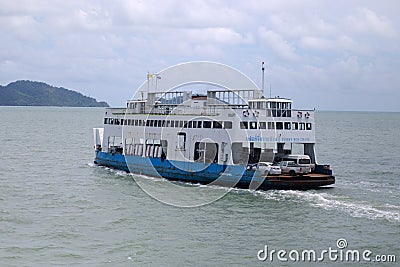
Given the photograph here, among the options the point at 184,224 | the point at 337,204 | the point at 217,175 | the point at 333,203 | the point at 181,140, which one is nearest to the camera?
the point at 184,224

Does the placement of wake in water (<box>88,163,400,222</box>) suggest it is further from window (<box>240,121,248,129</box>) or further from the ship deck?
window (<box>240,121,248,129</box>)

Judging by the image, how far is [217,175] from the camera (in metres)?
38.7

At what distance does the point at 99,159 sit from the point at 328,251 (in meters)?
29.9

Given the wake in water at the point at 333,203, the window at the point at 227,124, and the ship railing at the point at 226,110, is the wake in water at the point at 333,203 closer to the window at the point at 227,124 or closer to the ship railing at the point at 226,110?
the window at the point at 227,124

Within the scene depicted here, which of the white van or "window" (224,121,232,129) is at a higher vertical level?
"window" (224,121,232,129)

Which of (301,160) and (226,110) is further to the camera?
(301,160)

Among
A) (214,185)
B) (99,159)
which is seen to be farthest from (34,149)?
(214,185)

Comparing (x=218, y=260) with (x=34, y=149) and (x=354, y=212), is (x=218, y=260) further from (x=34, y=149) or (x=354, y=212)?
(x=34, y=149)

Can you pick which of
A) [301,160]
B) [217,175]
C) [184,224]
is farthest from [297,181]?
[184,224]

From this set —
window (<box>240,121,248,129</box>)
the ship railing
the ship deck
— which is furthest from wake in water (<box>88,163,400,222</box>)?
the ship railing

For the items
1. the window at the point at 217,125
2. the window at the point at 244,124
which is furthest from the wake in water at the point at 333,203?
the window at the point at 244,124

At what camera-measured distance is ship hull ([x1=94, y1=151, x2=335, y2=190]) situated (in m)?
36.5

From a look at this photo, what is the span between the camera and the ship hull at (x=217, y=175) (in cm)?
3653

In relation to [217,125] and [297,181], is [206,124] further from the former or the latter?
[297,181]
